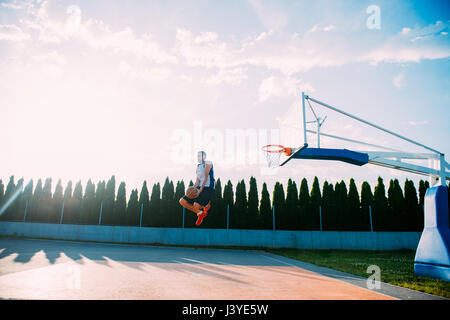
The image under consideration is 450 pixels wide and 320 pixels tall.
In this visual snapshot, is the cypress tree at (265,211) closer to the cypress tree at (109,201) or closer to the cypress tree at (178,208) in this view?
the cypress tree at (178,208)

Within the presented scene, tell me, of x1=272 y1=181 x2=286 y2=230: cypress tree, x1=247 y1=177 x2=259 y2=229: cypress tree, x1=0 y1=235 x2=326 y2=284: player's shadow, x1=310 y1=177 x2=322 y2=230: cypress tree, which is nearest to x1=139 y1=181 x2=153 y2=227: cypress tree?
x1=247 y1=177 x2=259 y2=229: cypress tree

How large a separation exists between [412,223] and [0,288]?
105 feet

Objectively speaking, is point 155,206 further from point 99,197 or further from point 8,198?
point 8,198

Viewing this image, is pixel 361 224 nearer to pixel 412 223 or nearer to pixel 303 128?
pixel 412 223

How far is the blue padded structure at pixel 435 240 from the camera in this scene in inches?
371

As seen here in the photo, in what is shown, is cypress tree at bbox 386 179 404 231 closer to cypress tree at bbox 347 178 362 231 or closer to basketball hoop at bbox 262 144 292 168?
cypress tree at bbox 347 178 362 231

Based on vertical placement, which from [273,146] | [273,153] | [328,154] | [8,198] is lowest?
[8,198]

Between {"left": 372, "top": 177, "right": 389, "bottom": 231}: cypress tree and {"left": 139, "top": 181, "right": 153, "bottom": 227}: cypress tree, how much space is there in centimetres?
2305

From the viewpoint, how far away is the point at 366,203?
28.5 metres

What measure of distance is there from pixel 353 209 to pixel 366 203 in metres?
1.93

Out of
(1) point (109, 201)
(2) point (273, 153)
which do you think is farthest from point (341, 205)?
(1) point (109, 201)

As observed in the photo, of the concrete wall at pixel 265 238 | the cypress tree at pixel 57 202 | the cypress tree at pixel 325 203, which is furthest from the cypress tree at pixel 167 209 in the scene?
the cypress tree at pixel 325 203

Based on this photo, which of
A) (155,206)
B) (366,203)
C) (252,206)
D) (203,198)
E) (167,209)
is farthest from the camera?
(155,206)

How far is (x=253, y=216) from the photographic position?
28125mm
